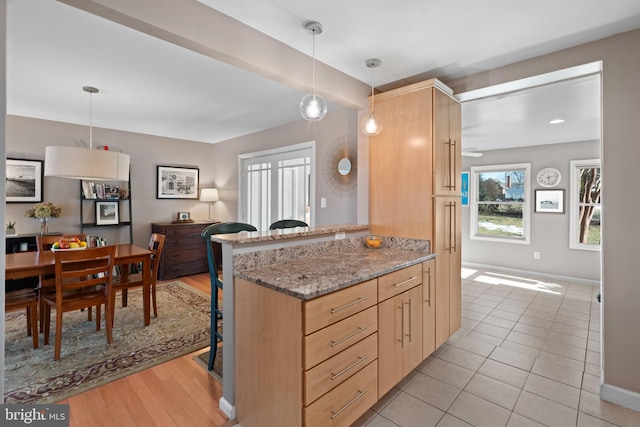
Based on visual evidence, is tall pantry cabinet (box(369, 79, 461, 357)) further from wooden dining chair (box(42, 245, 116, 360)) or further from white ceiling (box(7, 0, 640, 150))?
wooden dining chair (box(42, 245, 116, 360))

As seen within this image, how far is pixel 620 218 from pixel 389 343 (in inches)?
68.9

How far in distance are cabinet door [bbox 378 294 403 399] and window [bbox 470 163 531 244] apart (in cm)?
480

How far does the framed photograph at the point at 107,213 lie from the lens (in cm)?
459

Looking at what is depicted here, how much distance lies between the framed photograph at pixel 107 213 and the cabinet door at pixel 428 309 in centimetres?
472

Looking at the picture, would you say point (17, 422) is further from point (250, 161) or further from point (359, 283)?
point (250, 161)

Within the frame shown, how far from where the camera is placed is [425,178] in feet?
8.10

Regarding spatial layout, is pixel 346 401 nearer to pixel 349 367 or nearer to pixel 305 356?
pixel 349 367

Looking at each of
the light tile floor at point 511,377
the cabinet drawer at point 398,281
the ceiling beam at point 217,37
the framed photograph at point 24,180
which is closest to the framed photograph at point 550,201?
the light tile floor at point 511,377

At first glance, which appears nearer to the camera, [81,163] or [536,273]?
[81,163]

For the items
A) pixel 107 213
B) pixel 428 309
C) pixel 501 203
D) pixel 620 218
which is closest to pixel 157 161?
pixel 107 213

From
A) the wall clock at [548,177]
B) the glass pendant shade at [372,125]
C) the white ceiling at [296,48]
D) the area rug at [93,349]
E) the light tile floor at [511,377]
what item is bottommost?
the light tile floor at [511,377]

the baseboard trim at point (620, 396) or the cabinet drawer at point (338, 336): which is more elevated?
the cabinet drawer at point (338, 336)

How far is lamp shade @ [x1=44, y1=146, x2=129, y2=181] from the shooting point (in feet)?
8.79

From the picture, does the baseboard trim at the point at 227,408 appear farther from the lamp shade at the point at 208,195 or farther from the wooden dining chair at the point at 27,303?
the lamp shade at the point at 208,195
